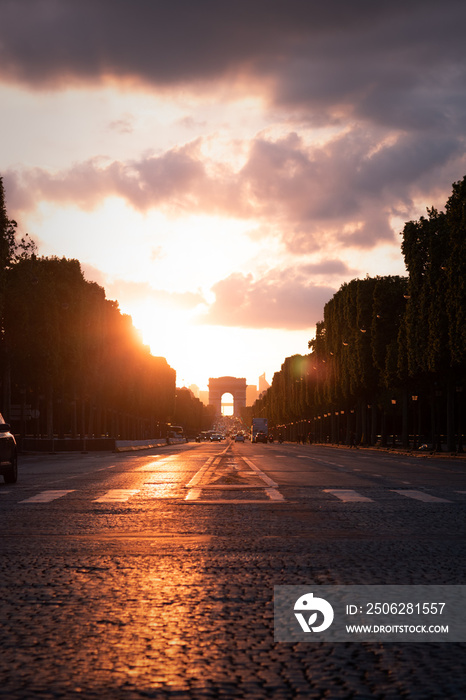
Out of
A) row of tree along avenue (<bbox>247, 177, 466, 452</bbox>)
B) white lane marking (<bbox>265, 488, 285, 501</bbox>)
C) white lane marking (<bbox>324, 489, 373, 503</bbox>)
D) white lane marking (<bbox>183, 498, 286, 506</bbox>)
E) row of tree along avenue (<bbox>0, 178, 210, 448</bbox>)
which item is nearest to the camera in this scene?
white lane marking (<bbox>183, 498, 286, 506</bbox>)

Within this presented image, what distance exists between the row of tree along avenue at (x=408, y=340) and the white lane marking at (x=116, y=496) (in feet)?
109

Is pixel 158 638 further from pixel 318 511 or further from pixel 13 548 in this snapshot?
pixel 318 511

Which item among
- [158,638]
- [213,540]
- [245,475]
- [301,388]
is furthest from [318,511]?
[301,388]

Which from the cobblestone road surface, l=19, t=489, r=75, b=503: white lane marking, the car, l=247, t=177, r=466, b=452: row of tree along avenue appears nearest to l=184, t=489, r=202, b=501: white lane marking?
the cobblestone road surface

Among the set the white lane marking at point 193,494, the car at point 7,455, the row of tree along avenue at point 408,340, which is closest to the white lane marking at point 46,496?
the white lane marking at point 193,494

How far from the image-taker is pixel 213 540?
10.5 metres

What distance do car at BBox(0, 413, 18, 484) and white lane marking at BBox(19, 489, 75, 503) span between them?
267 centimetres

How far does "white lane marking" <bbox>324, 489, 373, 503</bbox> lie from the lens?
53.8ft

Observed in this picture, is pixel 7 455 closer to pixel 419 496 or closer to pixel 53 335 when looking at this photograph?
pixel 419 496

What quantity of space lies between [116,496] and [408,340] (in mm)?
45977

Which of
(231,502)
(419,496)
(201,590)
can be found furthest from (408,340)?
(201,590)

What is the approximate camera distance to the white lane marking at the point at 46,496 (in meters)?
16.5

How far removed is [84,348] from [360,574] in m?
70.6

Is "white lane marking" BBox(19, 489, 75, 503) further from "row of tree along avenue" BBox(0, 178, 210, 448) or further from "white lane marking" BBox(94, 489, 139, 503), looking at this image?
"row of tree along avenue" BBox(0, 178, 210, 448)
